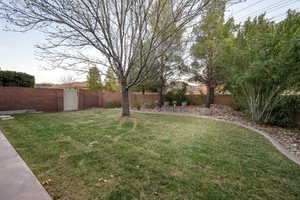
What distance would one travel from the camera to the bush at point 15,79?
7.50 m

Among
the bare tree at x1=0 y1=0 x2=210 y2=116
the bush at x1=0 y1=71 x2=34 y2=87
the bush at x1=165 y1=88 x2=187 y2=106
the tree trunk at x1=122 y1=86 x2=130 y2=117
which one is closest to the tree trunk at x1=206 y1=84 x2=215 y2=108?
the bush at x1=165 y1=88 x2=187 y2=106

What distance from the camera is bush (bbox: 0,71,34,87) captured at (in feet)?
24.6

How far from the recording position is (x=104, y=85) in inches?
610

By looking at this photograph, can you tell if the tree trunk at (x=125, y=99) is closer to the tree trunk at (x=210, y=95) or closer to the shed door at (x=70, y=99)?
the shed door at (x=70, y=99)

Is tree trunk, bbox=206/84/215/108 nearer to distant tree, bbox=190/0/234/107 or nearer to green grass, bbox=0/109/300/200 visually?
distant tree, bbox=190/0/234/107

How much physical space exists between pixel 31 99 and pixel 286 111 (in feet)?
43.9

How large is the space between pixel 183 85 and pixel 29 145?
1025cm

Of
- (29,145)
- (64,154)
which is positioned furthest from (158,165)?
(29,145)

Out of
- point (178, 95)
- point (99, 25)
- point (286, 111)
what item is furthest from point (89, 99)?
point (286, 111)

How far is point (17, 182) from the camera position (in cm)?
174

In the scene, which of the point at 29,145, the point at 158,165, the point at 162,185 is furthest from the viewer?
the point at 29,145

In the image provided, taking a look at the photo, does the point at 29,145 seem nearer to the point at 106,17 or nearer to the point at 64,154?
the point at 64,154

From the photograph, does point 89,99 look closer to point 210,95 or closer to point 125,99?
point 125,99

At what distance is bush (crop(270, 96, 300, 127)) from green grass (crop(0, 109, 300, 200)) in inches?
115
